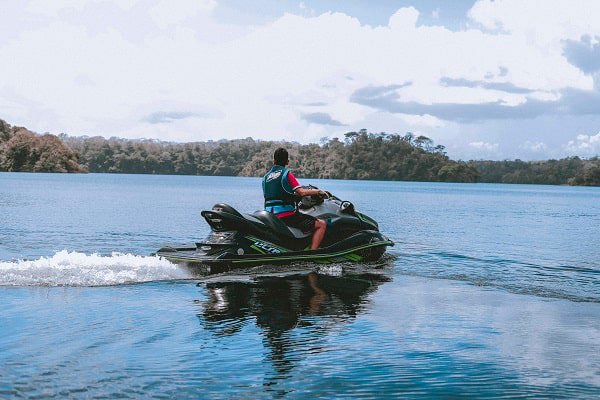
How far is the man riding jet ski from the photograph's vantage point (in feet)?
34.9

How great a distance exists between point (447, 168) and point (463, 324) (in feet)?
586

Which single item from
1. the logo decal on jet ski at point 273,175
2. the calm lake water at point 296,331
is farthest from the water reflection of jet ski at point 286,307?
the logo decal on jet ski at point 273,175

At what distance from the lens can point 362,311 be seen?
8.30m

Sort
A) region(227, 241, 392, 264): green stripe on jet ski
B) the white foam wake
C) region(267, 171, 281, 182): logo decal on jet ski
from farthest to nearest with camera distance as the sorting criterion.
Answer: region(267, 171, 281, 182): logo decal on jet ski → region(227, 241, 392, 264): green stripe on jet ski → the white foam wake

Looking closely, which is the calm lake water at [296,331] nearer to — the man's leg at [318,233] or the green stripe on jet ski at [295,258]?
the green stripe on jet ski at [295,258]

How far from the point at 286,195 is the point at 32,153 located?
140380 mm

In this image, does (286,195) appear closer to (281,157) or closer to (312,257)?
(281,157)

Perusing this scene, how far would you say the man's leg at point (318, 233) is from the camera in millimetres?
11562

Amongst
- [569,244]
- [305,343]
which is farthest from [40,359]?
[569,244]

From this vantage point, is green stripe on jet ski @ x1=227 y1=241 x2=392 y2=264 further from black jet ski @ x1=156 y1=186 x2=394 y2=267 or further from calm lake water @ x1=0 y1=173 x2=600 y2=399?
calm lake water @ x1=0 y1=173 x2=600 y2=399

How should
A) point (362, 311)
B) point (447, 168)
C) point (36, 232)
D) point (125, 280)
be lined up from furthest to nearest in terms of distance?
point (447, 168) → point (36, 232) → point (125, 280) → point (362, 311)

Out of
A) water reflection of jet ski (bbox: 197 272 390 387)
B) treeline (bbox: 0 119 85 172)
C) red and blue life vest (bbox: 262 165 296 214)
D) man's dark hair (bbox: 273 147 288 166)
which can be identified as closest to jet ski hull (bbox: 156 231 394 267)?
water reflection of jet ski (bbox: 197 272 390 387)

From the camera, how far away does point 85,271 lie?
9930 millimetres

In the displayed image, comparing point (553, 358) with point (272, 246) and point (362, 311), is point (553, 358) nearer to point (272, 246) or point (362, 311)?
point (362, 311)
